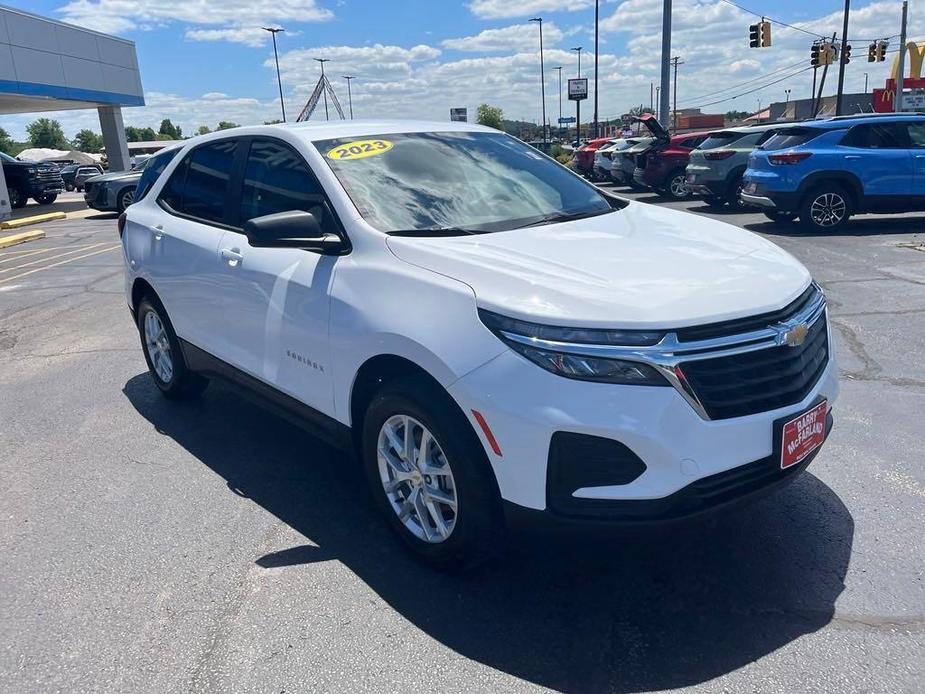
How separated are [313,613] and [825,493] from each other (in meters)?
2.47

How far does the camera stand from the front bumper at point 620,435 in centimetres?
251

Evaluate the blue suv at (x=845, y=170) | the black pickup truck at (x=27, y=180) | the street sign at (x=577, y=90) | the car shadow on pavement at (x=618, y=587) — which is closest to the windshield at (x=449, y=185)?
the car shadow on pavement at (x=618, y=587)

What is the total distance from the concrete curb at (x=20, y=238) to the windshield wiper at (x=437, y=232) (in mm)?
16196

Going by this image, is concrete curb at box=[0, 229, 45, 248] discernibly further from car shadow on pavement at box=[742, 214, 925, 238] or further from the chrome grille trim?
the chrome grille trim

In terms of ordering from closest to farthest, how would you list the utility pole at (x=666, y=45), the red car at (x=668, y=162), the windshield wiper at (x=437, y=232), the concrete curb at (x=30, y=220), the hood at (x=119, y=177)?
the windshield wiper at (x=437, y=232), the red car at (x=668, y=162), the concrete curb at (x=30, y=220), the hood at (x=119, y=177), the utility pole at (x=666, y=45)

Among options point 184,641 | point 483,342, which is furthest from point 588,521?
point 184,641

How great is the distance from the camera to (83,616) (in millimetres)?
3041

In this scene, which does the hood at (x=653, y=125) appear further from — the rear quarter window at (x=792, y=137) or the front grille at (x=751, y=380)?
the front grille at (x=751, y=380)

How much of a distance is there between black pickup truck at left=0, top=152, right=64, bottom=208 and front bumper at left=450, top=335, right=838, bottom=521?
86.0ft

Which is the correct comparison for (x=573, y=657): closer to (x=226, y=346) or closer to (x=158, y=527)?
(x=158, y=527)

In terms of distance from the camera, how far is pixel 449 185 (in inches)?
150

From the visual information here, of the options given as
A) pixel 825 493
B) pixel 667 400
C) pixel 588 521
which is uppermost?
pixel 667 400

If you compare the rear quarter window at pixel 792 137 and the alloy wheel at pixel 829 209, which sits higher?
the rear quarter window at pixel 792 137

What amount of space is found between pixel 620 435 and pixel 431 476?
0.89 metres
